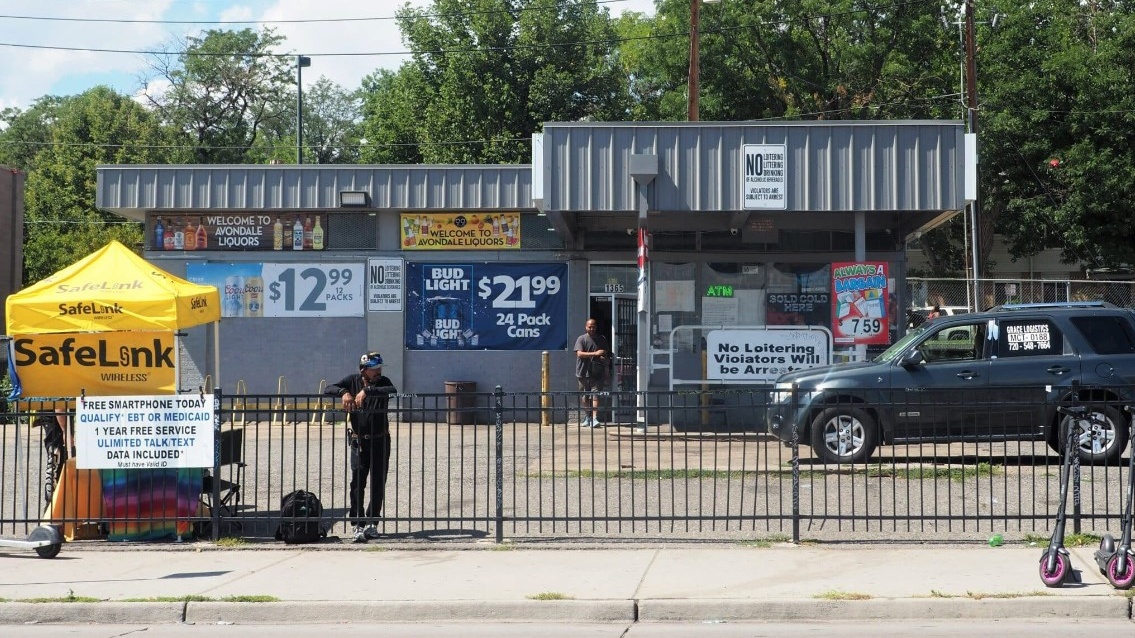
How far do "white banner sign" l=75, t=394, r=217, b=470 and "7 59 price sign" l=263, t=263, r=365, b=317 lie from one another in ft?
36.0

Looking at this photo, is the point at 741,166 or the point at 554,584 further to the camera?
the point at 741,166

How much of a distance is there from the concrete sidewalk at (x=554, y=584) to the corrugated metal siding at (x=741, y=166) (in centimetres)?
801

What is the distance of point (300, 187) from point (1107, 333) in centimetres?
1343

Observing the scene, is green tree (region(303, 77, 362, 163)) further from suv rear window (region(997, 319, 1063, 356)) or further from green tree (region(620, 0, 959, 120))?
suv rear window (region(997, 319, 1063, 356))

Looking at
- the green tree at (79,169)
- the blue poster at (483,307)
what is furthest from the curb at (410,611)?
the green tree at (79,169)

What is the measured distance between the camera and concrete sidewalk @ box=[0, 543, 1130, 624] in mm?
7824

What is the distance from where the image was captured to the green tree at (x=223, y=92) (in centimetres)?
5834

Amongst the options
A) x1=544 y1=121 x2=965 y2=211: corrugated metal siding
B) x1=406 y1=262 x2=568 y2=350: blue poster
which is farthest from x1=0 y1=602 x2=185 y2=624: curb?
x1=406 y1=262 x2=568 y2=350: blue poster

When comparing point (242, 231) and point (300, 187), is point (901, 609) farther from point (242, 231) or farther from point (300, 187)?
point (242, 231)

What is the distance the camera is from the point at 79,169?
53.8 metres

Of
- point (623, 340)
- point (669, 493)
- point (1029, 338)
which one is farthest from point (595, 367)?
point (669, 493)

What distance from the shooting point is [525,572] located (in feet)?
29.5

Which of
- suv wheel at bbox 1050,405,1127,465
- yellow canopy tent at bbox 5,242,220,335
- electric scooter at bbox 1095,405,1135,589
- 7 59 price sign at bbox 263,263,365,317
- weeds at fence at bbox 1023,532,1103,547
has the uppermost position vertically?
7 59 price sign at bbox 263,263,365,317

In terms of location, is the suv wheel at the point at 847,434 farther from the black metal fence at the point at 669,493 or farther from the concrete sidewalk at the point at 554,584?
the concrete sidewalk at the point at 554,584
